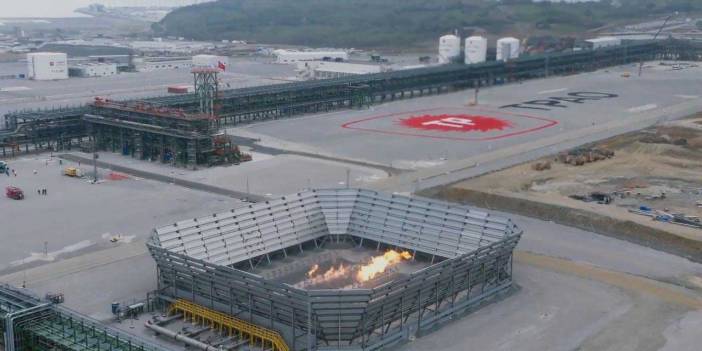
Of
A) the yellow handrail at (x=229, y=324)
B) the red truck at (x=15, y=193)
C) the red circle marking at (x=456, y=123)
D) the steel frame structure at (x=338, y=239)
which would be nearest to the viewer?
the steel frame structure at (x=338, y=239)

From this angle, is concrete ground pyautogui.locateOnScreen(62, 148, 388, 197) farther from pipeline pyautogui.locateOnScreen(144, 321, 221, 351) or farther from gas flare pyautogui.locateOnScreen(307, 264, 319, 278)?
pipeline pyautogui.locateOnScreen(144, 321, 221, 351)

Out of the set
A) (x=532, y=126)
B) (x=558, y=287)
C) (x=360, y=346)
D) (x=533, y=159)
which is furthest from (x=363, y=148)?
(x=360, y=346)

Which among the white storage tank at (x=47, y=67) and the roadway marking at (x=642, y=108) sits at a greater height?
the white storage tank at (x=47, y=67)

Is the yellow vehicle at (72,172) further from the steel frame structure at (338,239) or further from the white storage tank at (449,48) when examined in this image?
the white storage tank at (449,48)

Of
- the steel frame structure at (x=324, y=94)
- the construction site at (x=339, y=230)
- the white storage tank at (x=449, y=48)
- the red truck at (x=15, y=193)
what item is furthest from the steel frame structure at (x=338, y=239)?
the white storage tank at (x=449, y=48)

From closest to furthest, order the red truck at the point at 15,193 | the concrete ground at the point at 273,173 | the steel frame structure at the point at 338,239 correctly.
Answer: the steel frame structure at the point at 338,239 < the red truck at the point at 15,193 < the concrete ground at the point at 273,173

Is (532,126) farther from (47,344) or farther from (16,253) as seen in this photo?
(47,344)

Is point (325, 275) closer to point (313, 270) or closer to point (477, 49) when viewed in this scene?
point (313, 270)
